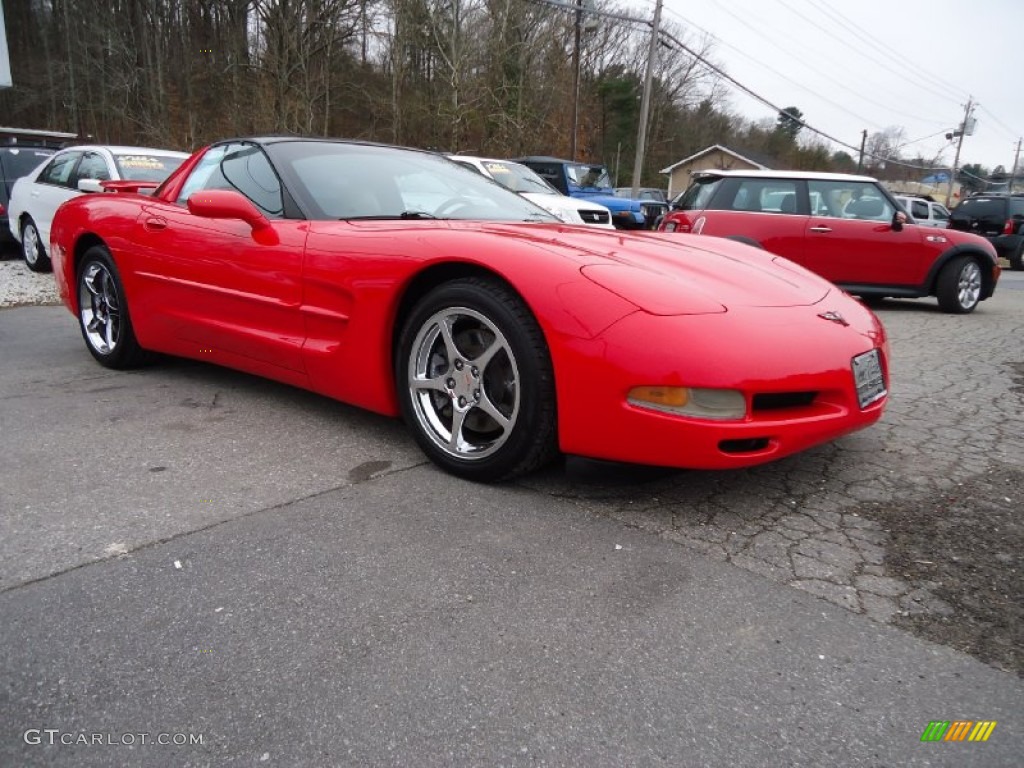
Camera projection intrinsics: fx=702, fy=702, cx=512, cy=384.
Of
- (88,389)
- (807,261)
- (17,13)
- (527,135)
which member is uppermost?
(17,13)

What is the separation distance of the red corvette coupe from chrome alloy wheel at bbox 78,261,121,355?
0.26 metres

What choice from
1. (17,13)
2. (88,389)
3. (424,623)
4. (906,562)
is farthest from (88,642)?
(17,13)

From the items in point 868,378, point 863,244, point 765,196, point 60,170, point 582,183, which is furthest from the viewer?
point 582,183

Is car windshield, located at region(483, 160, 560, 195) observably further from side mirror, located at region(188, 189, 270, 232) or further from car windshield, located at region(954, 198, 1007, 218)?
car windshield, located at region(954, 198, 1007, 218)

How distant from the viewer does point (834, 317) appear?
102 inches

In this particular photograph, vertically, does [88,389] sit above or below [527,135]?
below

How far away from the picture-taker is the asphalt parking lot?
1.37 meters

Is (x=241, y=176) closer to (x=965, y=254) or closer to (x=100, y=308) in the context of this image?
(x=100, y=308)

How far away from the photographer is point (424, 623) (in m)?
1.71

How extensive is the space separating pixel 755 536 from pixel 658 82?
52.4 m

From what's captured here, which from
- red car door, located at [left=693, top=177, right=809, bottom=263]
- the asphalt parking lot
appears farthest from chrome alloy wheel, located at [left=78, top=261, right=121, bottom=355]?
red car door, located at [left=693, top=177, right=809, bottom=263]

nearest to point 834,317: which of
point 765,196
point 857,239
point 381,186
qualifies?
point 381,186

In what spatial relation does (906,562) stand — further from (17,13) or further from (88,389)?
(17,13)

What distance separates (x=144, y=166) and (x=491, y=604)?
790cm
